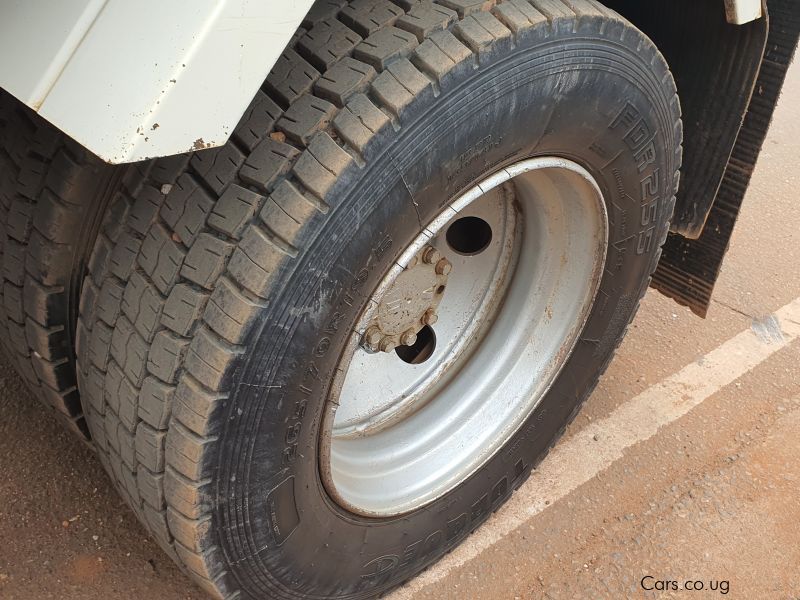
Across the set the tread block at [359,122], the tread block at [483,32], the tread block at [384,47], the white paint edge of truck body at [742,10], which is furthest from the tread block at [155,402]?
the white paint edge of truck body at [742,10]

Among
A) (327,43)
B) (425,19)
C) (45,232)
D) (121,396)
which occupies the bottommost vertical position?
(121,396)

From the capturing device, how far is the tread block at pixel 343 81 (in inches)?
47.9

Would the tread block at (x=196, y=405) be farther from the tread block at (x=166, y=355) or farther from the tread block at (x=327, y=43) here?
the tread block at (x=327, y=43)

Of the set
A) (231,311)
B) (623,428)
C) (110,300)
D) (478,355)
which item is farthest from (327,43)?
(623,428)

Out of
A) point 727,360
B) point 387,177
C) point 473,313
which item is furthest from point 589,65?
point 727,360

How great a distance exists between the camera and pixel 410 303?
70.2 inches

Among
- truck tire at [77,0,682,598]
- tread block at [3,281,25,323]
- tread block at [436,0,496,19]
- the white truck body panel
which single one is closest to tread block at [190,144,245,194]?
truck tire at [77,0,682,598]

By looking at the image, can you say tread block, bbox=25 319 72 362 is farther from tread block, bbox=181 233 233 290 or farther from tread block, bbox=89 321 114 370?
tread block, bbox=181 233 233 290

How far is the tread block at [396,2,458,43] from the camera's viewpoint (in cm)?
127

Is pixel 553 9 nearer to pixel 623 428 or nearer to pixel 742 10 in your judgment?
pixel 742 10

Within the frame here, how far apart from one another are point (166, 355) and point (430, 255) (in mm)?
675

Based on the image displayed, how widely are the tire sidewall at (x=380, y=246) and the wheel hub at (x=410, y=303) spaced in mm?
360

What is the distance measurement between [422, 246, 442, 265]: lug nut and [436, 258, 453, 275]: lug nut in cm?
1

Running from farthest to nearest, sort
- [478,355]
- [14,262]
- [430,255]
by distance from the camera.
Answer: [478,355]
[430,255]
[14,262]
